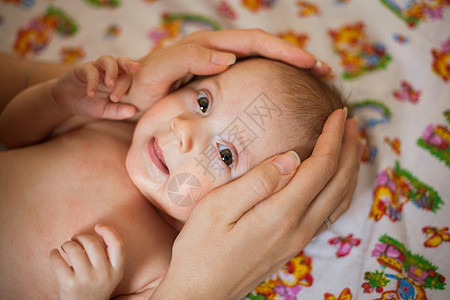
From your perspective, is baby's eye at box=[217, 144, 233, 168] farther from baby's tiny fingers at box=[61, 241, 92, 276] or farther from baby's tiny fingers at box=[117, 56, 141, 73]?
baby's tiny fingers at box=[61, 241, 92, 276]

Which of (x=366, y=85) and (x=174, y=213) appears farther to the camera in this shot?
(x=366, y=85)

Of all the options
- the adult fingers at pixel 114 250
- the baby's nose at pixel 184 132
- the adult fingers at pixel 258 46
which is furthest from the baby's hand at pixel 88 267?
the adult fingers at pixel 258 46

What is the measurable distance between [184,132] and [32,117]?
719mm

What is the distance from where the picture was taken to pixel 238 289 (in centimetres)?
121

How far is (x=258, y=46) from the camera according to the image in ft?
4.89

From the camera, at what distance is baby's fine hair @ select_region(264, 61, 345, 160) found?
1.30 m

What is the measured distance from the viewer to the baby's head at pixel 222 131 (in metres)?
1.28

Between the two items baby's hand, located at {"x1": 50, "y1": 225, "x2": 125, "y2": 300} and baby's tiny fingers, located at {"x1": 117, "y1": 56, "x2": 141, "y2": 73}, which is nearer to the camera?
baby's hand, located at {"x1": 50, "y1": 225, "x2": 125, "y2": 300}

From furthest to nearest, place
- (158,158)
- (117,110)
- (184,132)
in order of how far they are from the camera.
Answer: (117,110) → (158,158) → (184,132)

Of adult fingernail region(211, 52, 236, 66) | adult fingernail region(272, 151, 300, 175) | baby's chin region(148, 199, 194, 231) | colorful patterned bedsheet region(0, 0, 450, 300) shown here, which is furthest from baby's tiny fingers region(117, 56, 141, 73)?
colorful patterned bedsheet region(0, 0, 450, 300)

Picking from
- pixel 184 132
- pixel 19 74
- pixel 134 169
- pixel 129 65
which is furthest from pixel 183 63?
pixel 19 74

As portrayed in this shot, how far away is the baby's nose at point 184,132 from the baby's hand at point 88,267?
356mm

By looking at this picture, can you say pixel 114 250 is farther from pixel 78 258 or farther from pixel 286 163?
pixel 286 163

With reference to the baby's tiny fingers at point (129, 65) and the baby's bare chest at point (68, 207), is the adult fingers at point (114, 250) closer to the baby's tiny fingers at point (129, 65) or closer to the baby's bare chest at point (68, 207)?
the baby's bare chest at point (68, 207)
